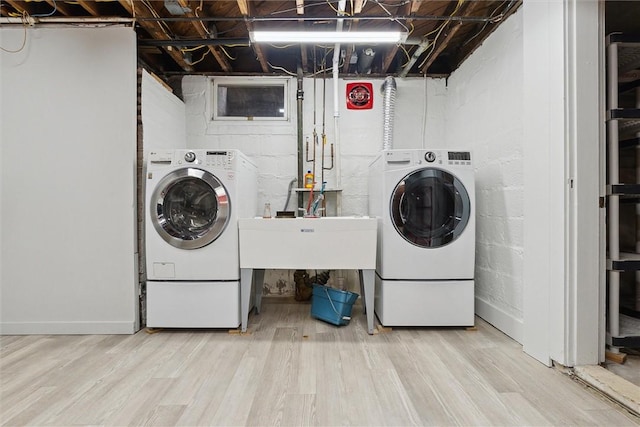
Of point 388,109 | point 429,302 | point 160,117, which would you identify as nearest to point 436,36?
point 388,109

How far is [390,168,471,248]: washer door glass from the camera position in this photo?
2.32 m

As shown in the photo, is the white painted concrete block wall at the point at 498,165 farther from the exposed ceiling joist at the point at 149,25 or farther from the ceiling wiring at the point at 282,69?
the exposed ceiling joist at the point at 149,25

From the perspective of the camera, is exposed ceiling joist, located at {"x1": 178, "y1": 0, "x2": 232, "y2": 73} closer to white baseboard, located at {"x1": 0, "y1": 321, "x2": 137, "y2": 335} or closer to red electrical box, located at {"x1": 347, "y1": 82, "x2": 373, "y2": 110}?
red electrical box, located at {"x1": 347, "y1": 82, "x2": 373, "y2": 110}

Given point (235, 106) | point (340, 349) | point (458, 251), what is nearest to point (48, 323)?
point (340, 349)

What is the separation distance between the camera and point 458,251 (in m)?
2.31

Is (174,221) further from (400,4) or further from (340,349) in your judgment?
(400,4)

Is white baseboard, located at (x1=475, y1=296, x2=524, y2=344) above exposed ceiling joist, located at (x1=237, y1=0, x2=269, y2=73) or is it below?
→ below

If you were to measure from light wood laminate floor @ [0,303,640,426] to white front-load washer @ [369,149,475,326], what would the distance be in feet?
0.53

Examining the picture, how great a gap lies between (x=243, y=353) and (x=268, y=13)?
256 cm

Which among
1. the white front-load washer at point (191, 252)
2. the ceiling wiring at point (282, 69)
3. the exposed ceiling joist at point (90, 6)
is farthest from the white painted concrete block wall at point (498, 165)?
the exposed ceiling joist at point (90, 6)

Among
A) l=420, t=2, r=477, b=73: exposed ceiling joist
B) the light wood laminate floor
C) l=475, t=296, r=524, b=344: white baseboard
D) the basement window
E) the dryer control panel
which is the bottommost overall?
the light wood laminate floor

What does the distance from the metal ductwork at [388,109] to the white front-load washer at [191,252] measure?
1.63 metres

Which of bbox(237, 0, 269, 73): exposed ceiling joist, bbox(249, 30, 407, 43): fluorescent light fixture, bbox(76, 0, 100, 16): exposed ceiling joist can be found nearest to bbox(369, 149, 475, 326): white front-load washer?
bbox(249, 30, 407, 43): fluorescent light fixture

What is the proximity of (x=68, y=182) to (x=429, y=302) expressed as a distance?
2.81 meters
